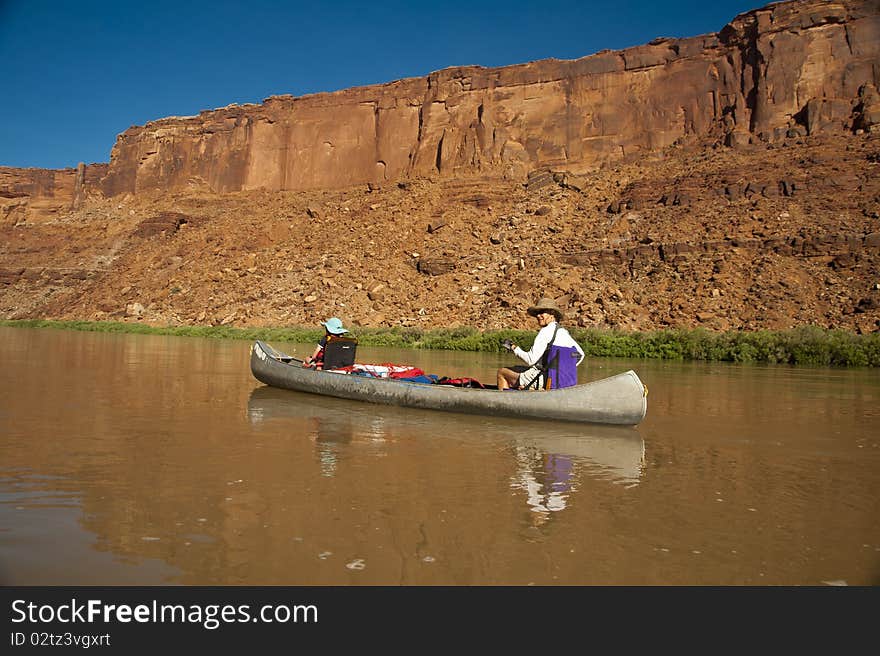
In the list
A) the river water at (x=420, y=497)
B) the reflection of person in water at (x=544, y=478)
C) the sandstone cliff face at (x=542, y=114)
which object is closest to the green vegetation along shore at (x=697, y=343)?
the river water at (x=420, y=497)

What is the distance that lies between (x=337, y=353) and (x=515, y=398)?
13.9 feet

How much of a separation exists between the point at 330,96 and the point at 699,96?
116 feet

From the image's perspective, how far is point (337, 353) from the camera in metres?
13.1

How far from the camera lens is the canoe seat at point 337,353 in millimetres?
13094

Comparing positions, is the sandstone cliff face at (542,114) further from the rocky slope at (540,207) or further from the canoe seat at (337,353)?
the canoe seat at (337,353)

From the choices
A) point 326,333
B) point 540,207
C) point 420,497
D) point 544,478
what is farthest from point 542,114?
point 420,497

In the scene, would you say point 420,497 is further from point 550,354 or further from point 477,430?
point 550,354

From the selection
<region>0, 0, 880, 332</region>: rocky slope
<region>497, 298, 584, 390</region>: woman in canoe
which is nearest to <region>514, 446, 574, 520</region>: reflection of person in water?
<region>497, 298, 584, 390</region>: woman in canoe

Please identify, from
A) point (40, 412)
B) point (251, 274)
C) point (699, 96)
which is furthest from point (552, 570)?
point (699, 96)

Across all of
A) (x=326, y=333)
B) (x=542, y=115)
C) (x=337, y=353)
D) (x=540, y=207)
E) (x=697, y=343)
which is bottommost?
(x=337, y=353)

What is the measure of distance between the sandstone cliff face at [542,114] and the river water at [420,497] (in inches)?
1764

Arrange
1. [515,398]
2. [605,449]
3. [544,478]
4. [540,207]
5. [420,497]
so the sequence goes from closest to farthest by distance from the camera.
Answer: [420,497] → [544,478] → [605,449] → [515,398] → [540,207]
